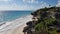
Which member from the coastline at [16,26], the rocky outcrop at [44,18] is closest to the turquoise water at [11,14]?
the coastline at [16,26]

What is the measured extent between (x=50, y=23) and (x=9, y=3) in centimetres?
160

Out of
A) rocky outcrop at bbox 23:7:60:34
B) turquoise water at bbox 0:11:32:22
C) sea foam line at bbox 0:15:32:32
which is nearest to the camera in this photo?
rocky outcrop at bbox 23:7:60:34

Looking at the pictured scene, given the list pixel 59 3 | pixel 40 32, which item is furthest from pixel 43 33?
pixel 59 3

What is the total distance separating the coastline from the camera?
479 centimetres

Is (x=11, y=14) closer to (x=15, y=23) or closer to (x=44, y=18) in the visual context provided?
(x=15, y=23)

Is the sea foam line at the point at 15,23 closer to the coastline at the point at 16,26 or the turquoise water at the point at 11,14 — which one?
the coastline at the point at 16,26

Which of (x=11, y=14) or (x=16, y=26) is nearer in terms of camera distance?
(x=11, y=14)

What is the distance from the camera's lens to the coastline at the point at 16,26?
4787mm

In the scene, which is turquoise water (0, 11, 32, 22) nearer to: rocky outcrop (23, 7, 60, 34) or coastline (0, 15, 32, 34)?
coastline (0, 15, 32, 34)

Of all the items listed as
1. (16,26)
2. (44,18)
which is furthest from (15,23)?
(44,18)

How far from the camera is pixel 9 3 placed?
4906mm

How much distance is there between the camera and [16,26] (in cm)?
508

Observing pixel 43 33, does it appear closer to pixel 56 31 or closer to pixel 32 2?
pixel 56 31

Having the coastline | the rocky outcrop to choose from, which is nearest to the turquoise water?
the coastline
